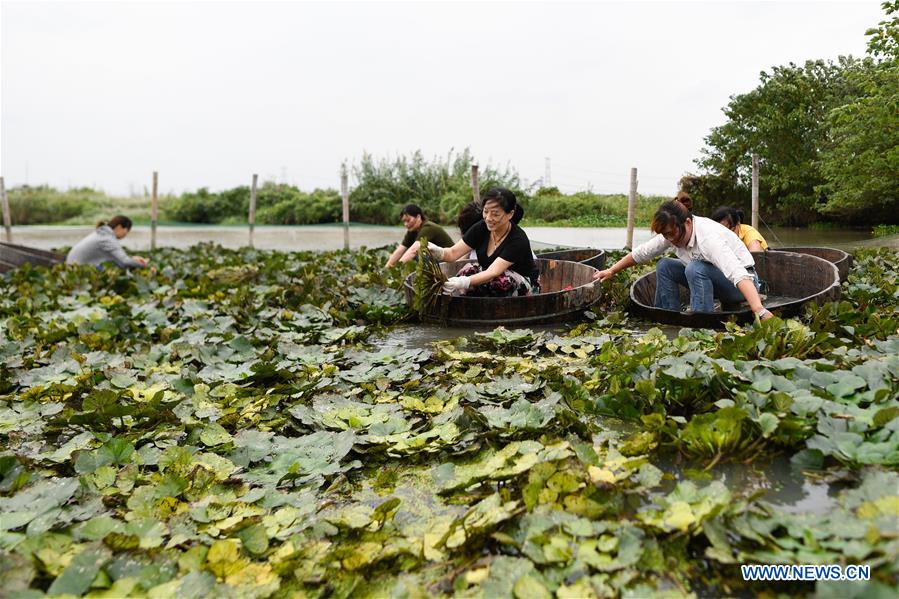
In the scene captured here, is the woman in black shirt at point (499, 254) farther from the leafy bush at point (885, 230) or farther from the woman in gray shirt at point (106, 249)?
the leafy bush at point (885, 230)

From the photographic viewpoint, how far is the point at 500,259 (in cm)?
495

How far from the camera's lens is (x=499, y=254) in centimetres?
501

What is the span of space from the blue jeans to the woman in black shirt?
0.97 metres

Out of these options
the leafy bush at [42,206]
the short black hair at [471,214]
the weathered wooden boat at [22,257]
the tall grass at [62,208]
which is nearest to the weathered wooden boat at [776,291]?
the short black hair at [471,214]

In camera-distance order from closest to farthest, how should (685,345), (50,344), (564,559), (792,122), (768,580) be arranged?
1. (768,580)
2. (564,559)
3. (685,345)
4. (50,344)
5. (792,122)

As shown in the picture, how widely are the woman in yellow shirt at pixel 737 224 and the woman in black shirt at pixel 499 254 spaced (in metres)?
1.77

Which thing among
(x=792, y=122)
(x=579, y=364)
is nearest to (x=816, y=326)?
(x=579, y=364)

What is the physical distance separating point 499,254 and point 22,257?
8.13 metres

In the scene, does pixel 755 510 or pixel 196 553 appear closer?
pixel 755 510

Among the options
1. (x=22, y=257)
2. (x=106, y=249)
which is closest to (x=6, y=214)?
(x=22, y=257)

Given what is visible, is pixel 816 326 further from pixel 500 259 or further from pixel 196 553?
pixel 196 553

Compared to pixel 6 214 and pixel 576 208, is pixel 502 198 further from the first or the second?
pixel 6 214

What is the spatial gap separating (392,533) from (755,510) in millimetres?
996

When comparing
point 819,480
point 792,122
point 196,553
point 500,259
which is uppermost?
point 792,122
